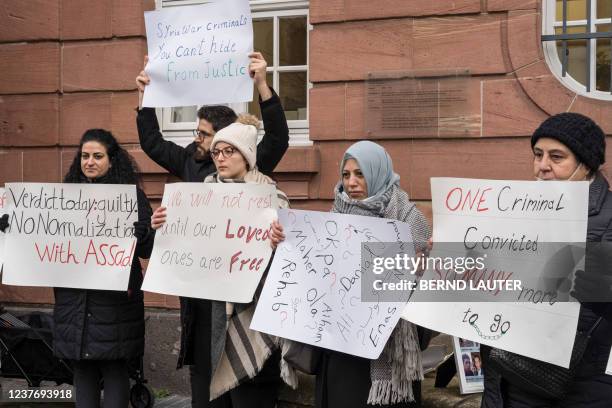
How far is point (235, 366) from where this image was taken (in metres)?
3.69

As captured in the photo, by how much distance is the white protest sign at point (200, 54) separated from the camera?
161 inches

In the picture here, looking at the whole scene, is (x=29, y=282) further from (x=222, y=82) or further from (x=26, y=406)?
(x=26, y=406)

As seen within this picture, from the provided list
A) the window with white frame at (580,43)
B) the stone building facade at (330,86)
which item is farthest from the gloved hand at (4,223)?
the window with white frame at (580,43)

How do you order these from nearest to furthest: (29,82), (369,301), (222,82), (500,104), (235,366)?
1. (369,301)
2. (235,366)
3. (222,82)
4. (500,104)
5. (29,82)

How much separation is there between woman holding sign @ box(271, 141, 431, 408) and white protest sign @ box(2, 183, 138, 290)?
131 cm

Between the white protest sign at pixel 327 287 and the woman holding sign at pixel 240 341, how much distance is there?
10.6 inches

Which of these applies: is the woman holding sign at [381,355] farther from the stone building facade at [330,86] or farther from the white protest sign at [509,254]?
the stone building facade at [330,86]

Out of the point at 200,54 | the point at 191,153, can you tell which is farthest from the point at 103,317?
the point at 200,54

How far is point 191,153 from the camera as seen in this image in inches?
175

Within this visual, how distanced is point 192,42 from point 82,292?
1439 mm

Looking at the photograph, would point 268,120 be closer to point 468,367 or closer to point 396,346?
point 396,346

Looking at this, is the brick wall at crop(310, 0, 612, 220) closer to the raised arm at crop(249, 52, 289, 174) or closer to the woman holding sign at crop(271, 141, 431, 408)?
the raised arm at crop(249, 52, 289, 174)

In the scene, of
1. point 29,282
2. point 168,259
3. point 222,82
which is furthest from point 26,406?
point 222,82

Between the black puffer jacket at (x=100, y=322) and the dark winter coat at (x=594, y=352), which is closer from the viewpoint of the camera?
the dark winter coat at (x=594, y=352)
